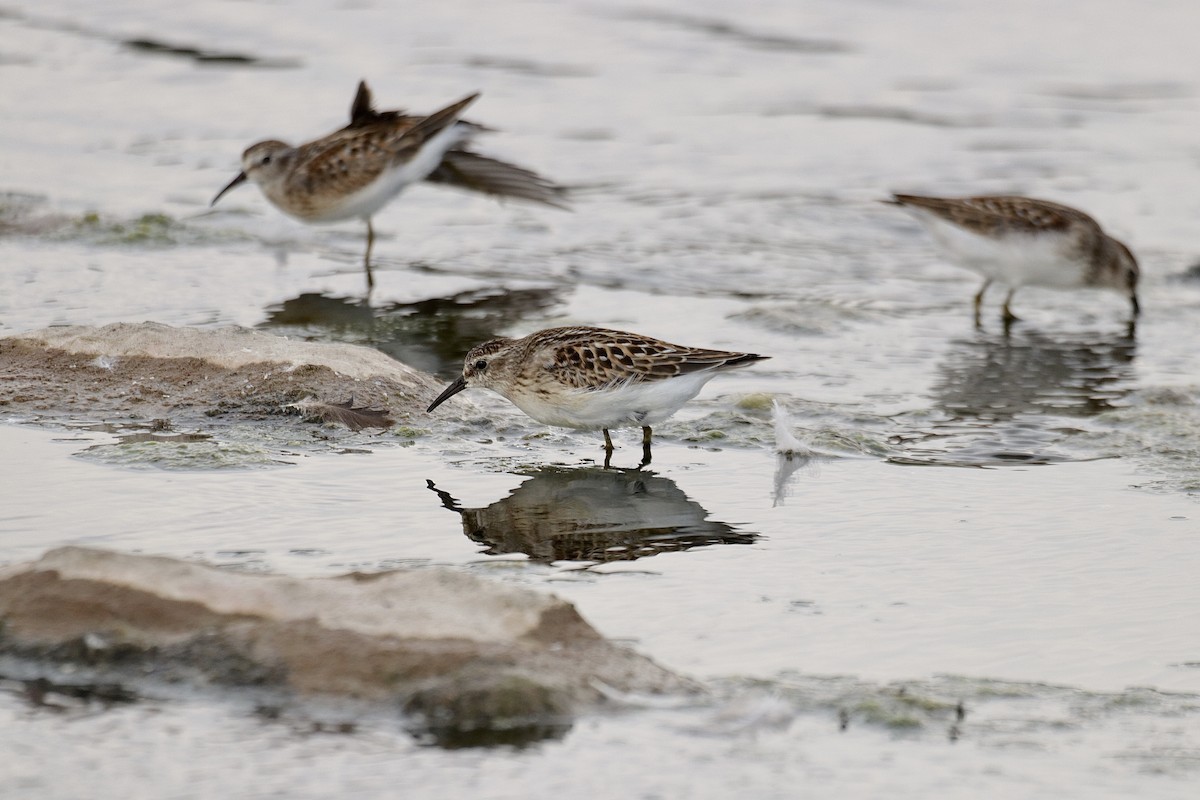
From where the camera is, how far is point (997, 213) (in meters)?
11.6

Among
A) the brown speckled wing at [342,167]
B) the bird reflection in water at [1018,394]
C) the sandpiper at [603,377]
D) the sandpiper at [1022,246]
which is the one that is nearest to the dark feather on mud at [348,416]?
the sandpiper at [603,377]

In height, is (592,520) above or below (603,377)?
below

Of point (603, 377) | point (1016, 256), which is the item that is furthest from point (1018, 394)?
point (603, 377)

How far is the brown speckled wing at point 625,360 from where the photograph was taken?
7.66 meters

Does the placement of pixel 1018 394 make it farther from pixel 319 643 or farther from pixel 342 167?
pixel 319 643

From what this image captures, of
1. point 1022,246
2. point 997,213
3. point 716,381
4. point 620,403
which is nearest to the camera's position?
point 620,403

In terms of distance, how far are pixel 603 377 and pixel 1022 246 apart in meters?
4.73

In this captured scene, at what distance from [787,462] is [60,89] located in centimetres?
1136

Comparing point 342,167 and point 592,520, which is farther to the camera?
point 342,167

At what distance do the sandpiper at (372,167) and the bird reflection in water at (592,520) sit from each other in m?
4.82

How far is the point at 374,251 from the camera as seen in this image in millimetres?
12641

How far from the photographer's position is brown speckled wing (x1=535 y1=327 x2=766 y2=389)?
766 centimetres

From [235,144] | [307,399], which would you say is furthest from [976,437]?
[235,144]

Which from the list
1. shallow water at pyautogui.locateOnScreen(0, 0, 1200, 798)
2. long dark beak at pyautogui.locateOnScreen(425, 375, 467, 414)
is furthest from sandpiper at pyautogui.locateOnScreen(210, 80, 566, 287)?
long dark beak at pyautogui.locateOnScreen(425, 375, 467, 414)
